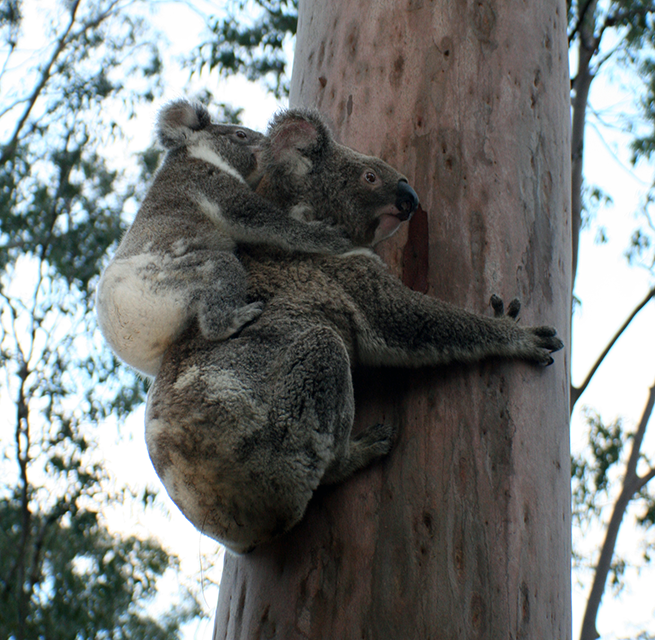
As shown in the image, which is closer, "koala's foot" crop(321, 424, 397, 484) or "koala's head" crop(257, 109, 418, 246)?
"koala's foot" crop(321, 424, 397, 484)

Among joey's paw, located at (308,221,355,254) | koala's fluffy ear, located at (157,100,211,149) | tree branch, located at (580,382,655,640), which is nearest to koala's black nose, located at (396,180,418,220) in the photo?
joey's paw, located at (308,221,355,254)

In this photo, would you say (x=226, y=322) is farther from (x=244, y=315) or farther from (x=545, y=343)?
(x=545, y=343)

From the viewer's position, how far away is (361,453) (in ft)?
6.95

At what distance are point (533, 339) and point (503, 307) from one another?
0.49 ft

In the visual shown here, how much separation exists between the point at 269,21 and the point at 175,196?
7.32 meters

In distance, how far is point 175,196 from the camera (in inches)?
116

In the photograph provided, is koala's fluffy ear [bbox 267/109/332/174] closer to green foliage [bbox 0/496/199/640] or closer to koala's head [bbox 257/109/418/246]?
koala's head [bbox 257/109/418/246]

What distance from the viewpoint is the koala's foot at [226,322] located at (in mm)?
2248

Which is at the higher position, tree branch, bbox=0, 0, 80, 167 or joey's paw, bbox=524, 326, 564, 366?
tree branch, bbox=0, 0, 80, 167

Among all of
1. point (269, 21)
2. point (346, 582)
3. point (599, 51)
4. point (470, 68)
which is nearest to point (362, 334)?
point (346, 582)

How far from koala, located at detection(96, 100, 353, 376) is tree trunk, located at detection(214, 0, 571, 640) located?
16.7 inches

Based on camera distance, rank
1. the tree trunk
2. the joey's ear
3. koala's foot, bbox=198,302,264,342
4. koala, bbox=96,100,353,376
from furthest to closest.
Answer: the joey's ear < koala, bbox=96,100,353,376 < koala's foot, bbox=198,302,264,342 < the tree trunk

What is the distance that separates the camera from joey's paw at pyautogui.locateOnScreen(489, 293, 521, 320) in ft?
7.58

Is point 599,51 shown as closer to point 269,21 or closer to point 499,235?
point 269,21
